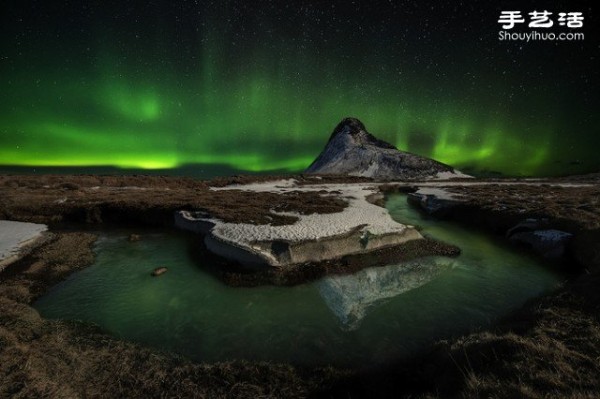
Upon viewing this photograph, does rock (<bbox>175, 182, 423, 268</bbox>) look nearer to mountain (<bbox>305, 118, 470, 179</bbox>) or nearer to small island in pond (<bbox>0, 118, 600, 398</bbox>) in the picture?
small island in pond (<bbox>0, 118, 600, 398</bbox>)

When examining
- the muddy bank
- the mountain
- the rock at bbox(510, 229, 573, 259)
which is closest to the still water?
the muddy bank

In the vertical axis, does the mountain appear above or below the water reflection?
above

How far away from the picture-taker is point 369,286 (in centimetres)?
1519

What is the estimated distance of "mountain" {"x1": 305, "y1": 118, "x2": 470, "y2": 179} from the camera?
140000mm

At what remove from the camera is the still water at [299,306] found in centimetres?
1040

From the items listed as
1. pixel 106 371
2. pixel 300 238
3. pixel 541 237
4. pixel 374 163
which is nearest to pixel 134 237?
pixel 300 238

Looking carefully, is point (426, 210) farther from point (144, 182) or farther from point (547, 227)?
point (144, 182)

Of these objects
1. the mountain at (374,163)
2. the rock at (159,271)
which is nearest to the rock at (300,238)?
the rock at (159,271)

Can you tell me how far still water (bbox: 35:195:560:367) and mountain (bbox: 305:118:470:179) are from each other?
402 feet

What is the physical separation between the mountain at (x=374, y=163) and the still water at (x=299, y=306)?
402ft

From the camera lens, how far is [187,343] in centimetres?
1044

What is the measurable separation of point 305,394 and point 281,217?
54.7ft

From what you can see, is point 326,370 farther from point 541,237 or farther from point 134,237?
point 541,237

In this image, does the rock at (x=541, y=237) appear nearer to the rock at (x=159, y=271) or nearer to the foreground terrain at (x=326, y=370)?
the foreground terrain at (x=326, y=370)
